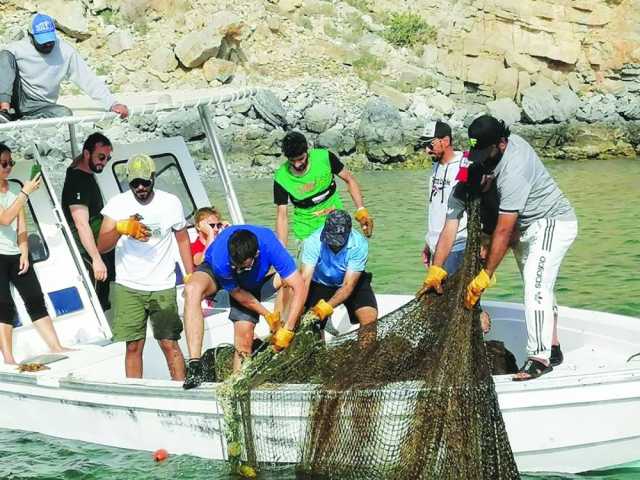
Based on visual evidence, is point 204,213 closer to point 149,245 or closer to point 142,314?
point 149,245

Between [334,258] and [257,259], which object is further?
[334,258]

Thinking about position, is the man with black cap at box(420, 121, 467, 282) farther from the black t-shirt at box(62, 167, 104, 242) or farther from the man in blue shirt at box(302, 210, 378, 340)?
the black t-shirt at box(62, 167, 104, 242)

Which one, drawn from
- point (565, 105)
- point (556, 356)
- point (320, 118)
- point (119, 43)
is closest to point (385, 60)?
point (565, 105)

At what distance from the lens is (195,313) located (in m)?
8.08

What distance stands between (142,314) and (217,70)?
27.8 metres

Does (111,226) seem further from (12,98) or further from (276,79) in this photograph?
(276,79)

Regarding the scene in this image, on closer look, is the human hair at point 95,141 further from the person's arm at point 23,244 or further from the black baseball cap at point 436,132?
the black baseball cap at point 436,132

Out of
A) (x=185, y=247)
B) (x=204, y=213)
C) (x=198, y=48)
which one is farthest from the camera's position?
(x=198, y=48)

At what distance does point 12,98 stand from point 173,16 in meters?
30.4

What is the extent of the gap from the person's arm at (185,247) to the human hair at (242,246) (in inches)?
35.9

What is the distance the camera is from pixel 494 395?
6.90 m

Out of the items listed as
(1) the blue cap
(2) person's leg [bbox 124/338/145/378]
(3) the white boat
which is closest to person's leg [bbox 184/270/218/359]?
(3) the white boat

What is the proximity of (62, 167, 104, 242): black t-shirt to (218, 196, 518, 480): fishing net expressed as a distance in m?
2.70

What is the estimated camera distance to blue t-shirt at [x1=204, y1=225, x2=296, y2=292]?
8.12 meters
